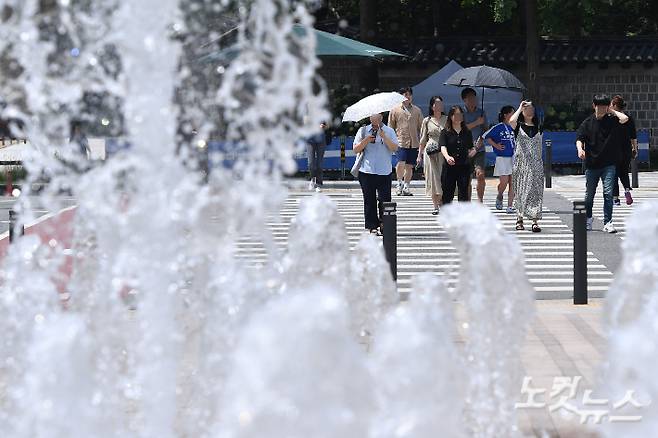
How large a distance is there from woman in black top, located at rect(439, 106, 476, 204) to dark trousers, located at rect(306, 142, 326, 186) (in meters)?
9.03

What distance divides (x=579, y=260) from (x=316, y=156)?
1495 cm

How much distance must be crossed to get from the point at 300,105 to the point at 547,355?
3224mm

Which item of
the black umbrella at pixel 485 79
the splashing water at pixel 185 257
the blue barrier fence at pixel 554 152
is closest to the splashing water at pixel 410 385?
the splashing water at pixel 185 257

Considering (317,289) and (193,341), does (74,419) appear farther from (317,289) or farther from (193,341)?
(193,341)

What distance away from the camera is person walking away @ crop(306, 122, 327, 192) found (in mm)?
25531

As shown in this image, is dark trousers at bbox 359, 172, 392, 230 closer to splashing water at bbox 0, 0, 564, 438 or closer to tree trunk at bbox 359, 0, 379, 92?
splashing water at bbox 0, 0, 564, 438

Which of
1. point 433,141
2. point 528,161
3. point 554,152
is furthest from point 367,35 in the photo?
point 528,161

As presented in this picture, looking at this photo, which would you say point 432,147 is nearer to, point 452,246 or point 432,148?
point 432,148

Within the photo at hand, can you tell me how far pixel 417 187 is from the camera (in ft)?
84.8

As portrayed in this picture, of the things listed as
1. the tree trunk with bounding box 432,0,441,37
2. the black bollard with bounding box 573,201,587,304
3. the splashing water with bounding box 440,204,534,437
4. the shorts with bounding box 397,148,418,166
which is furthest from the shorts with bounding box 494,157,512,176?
the tree trunk with bounding box 432,0,441,37

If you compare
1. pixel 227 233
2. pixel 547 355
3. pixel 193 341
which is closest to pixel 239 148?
pixel 227 233

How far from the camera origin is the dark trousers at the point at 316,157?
2561cm

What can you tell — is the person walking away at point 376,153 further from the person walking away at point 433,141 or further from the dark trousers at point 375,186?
the person walking away at point 433,141

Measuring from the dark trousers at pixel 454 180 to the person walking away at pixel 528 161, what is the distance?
701 mm
